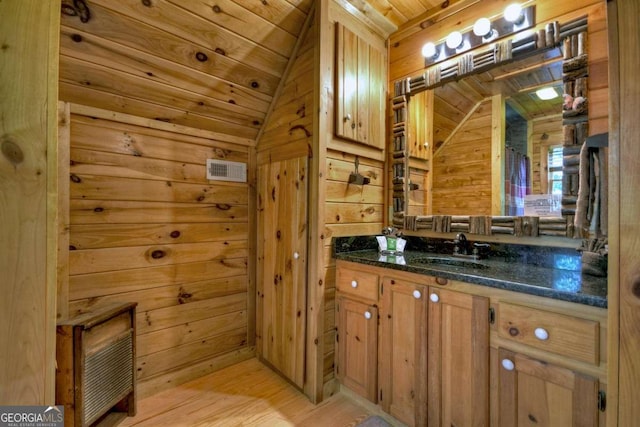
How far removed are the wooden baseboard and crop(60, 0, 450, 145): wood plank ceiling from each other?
165 centimetres

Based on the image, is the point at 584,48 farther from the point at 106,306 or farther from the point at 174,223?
the point at 106,306

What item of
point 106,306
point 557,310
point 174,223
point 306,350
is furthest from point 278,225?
point 557,310

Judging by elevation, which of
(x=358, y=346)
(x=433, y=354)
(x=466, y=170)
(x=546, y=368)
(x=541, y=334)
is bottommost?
(x=358, y=346)

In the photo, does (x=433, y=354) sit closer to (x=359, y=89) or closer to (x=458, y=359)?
(x=458, y=359)

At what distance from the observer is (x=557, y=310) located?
999 mm

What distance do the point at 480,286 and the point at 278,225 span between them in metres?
1.27

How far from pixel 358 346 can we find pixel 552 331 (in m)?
0.98

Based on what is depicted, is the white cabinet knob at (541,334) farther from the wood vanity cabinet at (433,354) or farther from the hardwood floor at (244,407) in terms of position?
the hardwood floor at (244,407)

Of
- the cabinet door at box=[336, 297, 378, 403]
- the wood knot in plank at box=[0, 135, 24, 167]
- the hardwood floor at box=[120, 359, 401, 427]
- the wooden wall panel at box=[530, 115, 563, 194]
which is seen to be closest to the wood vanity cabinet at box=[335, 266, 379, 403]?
the cabinet door at box=[336, 297, 378, 403]

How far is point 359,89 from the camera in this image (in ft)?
6.22

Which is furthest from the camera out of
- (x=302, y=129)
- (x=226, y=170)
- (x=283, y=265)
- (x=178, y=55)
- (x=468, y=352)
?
(x=226, y=170)

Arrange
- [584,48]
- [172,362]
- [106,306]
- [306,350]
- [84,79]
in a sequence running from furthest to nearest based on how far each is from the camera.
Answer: [172,362] → [306,350] → [106,306] → [84,79] → [584,48]

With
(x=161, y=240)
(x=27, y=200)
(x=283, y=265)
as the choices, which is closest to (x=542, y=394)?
(x=283, y=265)

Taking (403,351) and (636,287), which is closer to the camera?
(636,287)
